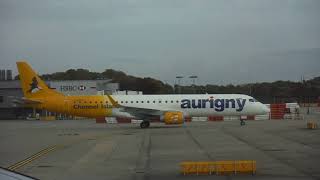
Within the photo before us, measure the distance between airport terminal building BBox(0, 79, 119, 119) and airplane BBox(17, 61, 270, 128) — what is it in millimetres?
28785

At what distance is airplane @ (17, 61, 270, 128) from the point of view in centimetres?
3894

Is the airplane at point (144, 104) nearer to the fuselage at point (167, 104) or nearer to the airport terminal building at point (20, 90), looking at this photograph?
the fuselage at point (167, 104)

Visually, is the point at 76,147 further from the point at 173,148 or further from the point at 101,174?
the point at 101,174

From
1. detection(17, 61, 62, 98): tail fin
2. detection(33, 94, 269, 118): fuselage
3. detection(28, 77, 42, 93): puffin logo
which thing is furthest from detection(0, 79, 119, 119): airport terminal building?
detection(33, 94, 269, 118): fuselage

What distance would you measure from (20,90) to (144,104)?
39043mm

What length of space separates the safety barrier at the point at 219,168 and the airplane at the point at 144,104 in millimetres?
23361

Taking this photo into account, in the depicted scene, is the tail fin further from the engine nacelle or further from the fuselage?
the engine nacelle

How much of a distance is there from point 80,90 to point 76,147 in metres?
47.1

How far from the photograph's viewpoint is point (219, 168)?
14.2m

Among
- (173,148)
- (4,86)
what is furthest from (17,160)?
(4,86)

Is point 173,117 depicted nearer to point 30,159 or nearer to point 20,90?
point 30,159

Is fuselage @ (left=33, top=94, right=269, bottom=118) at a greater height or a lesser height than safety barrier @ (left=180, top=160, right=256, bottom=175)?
greater

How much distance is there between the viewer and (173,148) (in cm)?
2236

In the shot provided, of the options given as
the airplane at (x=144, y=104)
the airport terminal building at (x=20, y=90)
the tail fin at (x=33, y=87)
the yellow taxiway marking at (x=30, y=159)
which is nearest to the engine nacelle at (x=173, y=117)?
the airplane at (x=144, y=104)
